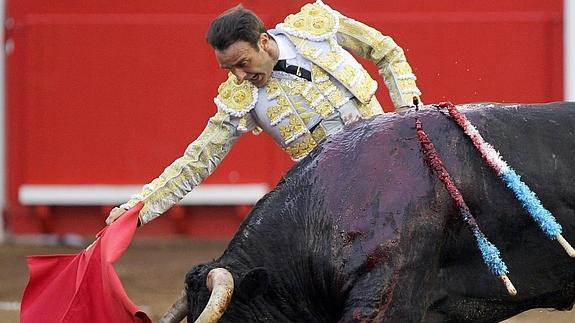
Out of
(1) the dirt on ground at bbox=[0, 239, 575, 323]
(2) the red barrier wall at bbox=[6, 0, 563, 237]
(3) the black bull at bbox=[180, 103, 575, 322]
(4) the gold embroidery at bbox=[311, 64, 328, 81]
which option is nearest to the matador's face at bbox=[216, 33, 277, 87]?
(4) the gold embroidery at bbox=[311, 64, 328, 81]

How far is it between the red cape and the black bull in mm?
358

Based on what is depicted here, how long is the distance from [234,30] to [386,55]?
0.58 metres

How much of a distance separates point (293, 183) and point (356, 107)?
2.13 ft

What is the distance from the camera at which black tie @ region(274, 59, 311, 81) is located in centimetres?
375

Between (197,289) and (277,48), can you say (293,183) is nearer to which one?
(197,289)

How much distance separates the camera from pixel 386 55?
386 centimetres

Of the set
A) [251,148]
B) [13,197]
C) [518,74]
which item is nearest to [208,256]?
[251,148]

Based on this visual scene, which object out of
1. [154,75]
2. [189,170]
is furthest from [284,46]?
[154,75]

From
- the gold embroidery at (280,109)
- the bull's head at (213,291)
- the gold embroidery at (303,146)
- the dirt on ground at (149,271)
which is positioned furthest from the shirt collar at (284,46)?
the dirt on ground at (149,271)

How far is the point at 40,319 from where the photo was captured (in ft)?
11.8

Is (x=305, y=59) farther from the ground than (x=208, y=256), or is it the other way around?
(x=305, y=59)

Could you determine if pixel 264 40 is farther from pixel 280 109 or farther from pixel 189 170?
pixel 189 170

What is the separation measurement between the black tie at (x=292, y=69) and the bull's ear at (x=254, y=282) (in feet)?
2.80

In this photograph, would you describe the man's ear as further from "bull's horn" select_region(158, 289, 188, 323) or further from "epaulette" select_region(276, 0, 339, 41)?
"bull's horn" select_region(158, 289, 188, 323)
